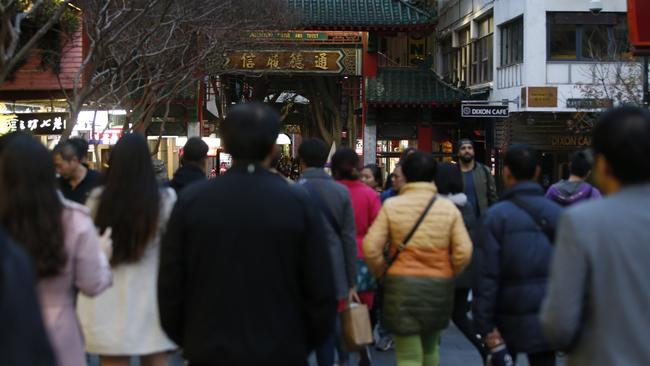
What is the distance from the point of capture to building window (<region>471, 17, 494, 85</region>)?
1232 inches

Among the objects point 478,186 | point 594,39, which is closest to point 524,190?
point 478,186

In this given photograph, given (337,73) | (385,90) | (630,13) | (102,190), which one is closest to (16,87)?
(337,73)

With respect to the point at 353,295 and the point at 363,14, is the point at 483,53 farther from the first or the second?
the point at 353,295

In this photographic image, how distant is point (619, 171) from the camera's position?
349cm

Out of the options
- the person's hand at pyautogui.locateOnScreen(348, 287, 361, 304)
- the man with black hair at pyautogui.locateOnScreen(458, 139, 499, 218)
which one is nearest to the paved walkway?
the man with black hair at pyautogui.locateOnScreen(458, 139, 499, 218)

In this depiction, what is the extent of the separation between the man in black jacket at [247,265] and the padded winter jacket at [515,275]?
192 centimetres

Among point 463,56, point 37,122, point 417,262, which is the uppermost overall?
point 463,56

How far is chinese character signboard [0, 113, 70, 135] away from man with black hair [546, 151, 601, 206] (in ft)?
56.7

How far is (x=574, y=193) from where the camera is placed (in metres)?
8.99

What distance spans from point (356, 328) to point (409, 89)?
26.0 m

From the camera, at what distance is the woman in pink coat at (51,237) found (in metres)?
4.18

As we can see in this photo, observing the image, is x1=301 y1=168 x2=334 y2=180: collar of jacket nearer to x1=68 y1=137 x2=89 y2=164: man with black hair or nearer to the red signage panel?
x1=68 y1=137 x2=89 y2=164: man with black hair

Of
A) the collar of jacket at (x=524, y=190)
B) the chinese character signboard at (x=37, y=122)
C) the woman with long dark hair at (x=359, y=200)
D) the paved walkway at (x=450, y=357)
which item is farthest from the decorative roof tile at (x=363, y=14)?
the collar of jacket at (x=524, y=190)

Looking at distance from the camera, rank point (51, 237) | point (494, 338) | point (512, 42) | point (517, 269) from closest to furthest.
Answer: point (51, 237) < point (517, 269) < point (494, 338) < point (512, 42)
